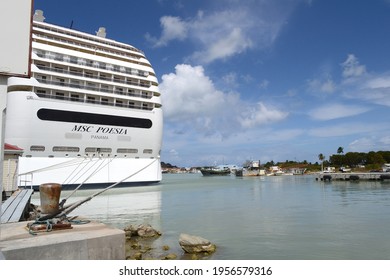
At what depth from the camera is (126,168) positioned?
33438 millimetres

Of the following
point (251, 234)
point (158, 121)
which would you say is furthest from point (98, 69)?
point (251, 234)

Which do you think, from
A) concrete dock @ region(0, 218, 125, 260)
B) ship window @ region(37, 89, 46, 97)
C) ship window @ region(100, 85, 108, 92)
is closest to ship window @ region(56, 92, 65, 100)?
ship window @ region(37, 89, 46, 97)

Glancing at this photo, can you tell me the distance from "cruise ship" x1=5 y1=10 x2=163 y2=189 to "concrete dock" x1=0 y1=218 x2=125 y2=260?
781 inches

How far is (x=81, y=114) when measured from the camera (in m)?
32.0

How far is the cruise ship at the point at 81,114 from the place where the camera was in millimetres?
29312

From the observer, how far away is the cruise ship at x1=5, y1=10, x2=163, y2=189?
29.3m

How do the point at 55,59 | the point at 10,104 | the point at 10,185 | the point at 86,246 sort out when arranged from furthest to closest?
the point at 55,59 < the point at 10,104 < the point at 10,185 < the point at 86,246

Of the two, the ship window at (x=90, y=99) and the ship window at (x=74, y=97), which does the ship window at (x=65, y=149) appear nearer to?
the ship window at (x=74, y=97)

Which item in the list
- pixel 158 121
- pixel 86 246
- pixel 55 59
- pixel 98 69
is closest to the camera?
pixel 86 246

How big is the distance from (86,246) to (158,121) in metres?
32.1

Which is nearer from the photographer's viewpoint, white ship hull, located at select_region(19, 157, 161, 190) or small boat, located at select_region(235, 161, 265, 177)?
white ship hull, located at select_region(19, 157, 161, 190)

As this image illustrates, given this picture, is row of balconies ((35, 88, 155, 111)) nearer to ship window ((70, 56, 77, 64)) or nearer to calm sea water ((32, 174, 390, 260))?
ship window ((70, 56, 77, 64))
